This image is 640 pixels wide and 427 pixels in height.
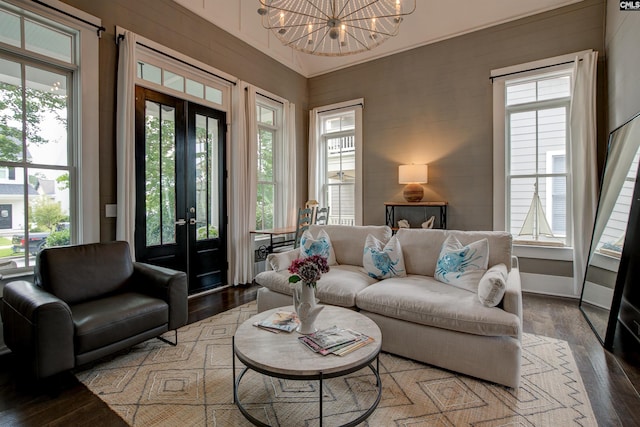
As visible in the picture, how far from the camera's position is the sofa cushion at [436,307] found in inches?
81.4

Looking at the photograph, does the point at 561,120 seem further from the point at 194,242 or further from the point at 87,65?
the point at 87,65

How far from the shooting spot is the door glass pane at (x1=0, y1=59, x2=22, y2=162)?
8.51 feet

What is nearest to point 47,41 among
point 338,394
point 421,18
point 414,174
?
point 338,394

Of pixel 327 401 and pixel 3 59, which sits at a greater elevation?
pixel 3 59

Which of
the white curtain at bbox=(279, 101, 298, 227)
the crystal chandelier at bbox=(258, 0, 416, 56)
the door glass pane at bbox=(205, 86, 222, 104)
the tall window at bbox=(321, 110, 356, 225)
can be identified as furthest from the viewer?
the tall window at bbox=(321, 110, 356, 225)

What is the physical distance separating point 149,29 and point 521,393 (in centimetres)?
462

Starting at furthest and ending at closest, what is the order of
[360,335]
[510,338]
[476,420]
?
1. [510,338]
2. [360,335]
3. [476,420]

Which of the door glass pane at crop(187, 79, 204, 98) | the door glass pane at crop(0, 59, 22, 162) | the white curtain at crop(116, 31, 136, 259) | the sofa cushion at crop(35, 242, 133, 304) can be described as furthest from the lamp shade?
the door glass pane at crop(0, 59, 22, 162)

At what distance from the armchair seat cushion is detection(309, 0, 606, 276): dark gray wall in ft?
12.0

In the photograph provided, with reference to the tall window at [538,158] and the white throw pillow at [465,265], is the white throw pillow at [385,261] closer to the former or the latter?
the white throw pillow at [465,265]

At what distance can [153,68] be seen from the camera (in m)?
3.62

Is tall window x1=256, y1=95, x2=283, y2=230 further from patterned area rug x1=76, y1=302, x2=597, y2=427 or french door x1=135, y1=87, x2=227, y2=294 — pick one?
patterned area rug x1=76, y1=302, x2=597, y2=427

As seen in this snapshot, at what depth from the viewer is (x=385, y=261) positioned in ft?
9.83

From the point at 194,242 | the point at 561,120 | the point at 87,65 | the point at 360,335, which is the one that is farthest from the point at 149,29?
the point at 561,120
